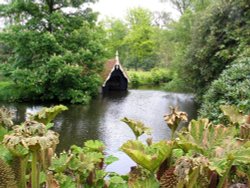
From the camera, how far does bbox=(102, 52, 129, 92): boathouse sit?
1718 centimetres

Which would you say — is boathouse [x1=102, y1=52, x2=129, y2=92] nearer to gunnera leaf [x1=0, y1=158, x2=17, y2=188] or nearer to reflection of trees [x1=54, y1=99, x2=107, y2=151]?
reflection of trees [x1=54, y1=99, x2=107, y2=151]

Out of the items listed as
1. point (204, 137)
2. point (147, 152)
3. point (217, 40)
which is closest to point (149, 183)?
point (147, 152)

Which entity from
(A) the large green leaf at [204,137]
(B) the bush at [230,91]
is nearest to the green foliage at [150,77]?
(B) the bush at [230,91]

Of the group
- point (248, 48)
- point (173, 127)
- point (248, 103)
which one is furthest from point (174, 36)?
point (173, 127)

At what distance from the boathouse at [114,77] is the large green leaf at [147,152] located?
1604 cm

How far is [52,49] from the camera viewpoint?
41.8 ft

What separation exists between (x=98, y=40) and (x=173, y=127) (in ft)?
42.4

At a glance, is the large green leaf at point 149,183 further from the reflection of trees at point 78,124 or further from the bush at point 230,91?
the reflection of trees at point 78,124

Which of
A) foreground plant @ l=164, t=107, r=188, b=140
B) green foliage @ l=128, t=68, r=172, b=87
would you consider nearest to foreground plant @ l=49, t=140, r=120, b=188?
foreground plant @ l=164, t=107, r=188, b=140

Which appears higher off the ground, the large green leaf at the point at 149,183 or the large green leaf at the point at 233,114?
the large green leaf at the point at 233,114

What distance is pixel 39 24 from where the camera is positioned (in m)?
13.1

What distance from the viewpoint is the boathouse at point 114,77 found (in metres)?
17.2

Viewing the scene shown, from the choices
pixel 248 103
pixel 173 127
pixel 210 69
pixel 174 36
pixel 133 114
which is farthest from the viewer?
pixel 174 36

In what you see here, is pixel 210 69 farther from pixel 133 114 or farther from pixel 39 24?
pixel 39 24
